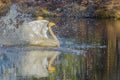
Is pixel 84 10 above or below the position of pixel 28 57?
below

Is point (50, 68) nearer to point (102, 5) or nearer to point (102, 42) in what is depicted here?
point (102, 42)

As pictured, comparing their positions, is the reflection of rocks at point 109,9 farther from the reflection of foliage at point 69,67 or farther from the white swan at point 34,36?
the reflection of foliage at point 69,67

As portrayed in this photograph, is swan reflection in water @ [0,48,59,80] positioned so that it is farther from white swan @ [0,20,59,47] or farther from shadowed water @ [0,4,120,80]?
white swan @ [0,20,59,47]

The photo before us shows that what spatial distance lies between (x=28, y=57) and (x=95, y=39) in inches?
262

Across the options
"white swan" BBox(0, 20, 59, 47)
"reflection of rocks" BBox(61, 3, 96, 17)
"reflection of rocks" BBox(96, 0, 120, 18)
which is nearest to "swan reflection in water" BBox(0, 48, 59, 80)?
"white swan" BBox(0, 20, 59, 47)

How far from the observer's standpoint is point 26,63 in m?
14.6

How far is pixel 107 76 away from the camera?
1288 centimetres

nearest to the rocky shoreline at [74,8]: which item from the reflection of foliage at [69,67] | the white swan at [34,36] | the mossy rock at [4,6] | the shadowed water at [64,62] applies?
the mossy rock at [4,6]

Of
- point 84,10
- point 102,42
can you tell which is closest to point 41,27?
point 102,42

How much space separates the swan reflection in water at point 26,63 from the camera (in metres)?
13.0

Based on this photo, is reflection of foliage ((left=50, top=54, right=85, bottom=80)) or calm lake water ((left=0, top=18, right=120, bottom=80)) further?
calm lake water ((left=0, top=18, right=120, bottom=80))

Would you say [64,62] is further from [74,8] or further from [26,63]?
[74,8]

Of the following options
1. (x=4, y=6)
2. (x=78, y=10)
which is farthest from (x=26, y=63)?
(x=4, y=6)

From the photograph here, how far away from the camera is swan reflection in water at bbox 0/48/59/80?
42.6ft
